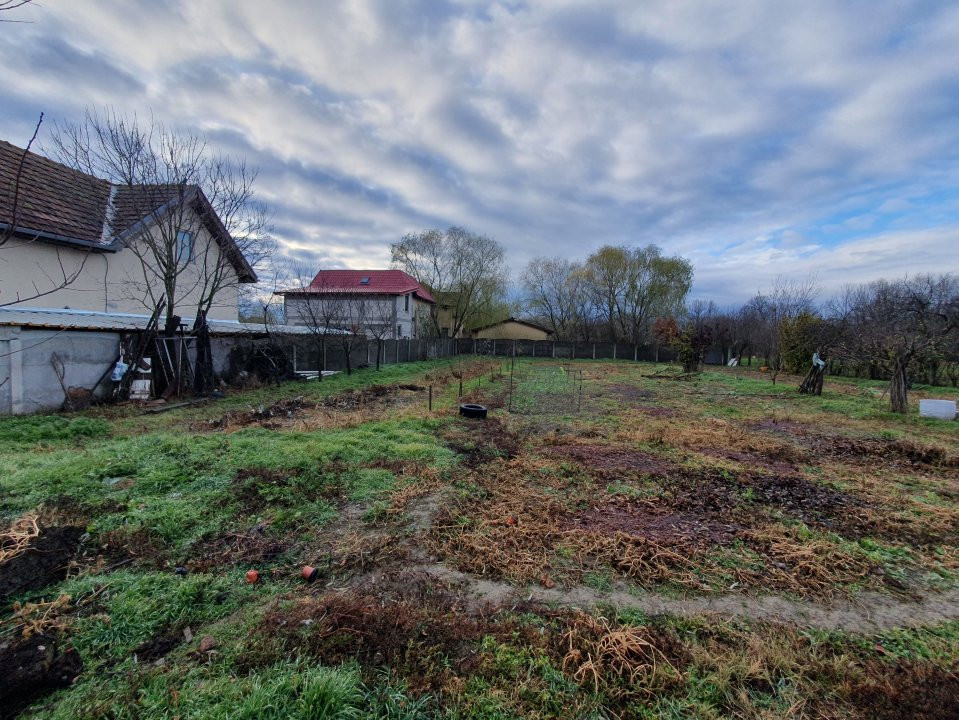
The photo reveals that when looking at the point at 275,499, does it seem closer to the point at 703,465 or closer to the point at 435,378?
the point at 703,465

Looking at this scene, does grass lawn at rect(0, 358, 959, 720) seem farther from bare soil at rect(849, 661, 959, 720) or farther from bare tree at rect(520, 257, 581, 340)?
bare tree at rect(520, 257, 581, 340)

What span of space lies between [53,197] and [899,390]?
21.2 metres

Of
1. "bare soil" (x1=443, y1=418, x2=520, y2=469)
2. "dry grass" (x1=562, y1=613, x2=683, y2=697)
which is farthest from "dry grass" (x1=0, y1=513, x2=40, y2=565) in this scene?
"bare soil" (x1=443, y1=418, x2=520, y2=469)

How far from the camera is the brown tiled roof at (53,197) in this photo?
8516 millimetres

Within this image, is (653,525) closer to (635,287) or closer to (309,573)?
(309,573)

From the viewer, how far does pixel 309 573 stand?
281cm

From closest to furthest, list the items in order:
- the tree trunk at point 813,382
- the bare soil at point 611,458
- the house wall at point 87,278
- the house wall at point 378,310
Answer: the bare soil at point 611,458 < the house wall at point 87,278 < the tree trunk at point 813,382 < the house wall at point 378,310

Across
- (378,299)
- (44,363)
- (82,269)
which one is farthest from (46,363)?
(378,299)

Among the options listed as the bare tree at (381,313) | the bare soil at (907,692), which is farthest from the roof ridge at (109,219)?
the bare tree at (381,313)

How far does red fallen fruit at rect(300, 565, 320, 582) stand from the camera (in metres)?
2.80

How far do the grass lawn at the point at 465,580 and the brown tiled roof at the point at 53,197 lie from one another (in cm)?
526

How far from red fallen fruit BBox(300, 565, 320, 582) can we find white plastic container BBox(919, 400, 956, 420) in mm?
13451

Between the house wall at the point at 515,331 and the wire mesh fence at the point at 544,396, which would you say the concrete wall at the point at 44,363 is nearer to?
the wire mesh fence at the point at 544,396

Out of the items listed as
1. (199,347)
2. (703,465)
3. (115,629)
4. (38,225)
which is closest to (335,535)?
(115,629)
